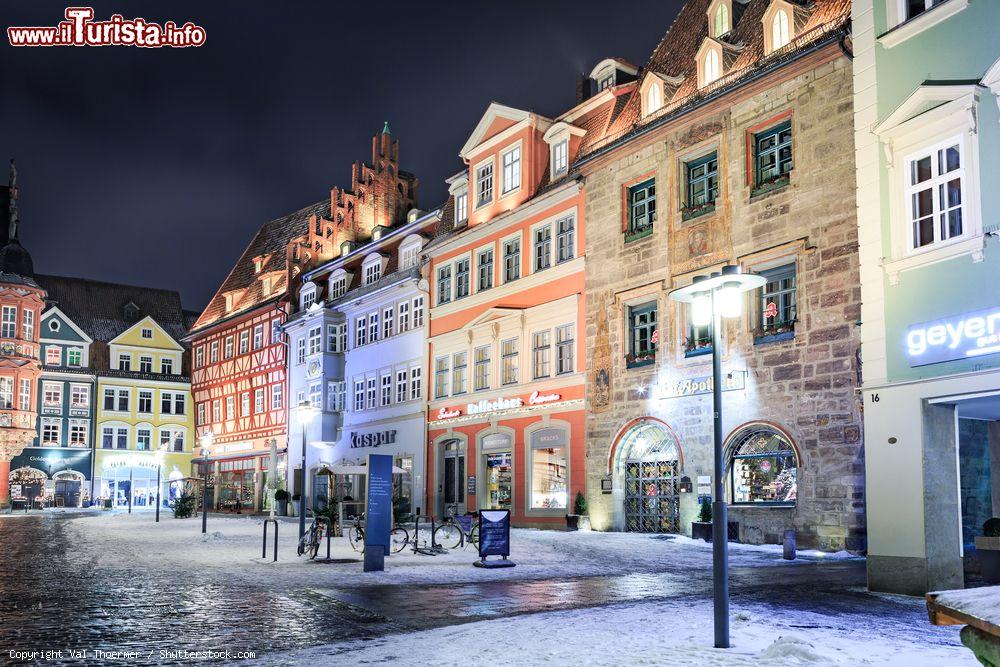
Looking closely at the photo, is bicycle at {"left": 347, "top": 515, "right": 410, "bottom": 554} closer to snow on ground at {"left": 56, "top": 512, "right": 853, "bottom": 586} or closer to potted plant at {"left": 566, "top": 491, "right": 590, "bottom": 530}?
snow on ground at {"left": 56, "top": 512, "right": 853, "bottom": 586}

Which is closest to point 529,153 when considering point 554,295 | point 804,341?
point 554,295

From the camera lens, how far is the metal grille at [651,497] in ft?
91.8

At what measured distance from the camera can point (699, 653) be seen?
9180mm

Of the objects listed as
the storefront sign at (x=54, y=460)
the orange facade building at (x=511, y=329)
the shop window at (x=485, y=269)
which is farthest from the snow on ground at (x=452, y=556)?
the storefront sign at (x=54, y=460)

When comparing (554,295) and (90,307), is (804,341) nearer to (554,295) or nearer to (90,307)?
(554,295)

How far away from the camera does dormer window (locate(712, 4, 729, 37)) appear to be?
29255 mm

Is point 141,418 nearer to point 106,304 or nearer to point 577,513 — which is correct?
point 106,304

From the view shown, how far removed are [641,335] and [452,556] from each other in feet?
35.4

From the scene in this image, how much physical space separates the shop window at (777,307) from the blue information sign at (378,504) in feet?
36.6

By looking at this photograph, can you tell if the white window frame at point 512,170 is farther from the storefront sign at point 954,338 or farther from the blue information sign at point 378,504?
the storefront sign at point 954,338

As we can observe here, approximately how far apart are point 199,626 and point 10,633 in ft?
6.35

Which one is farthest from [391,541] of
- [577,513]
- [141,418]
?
[141,418]

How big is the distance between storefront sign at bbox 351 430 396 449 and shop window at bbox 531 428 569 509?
10527 mm

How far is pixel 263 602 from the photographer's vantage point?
13.2 meters
